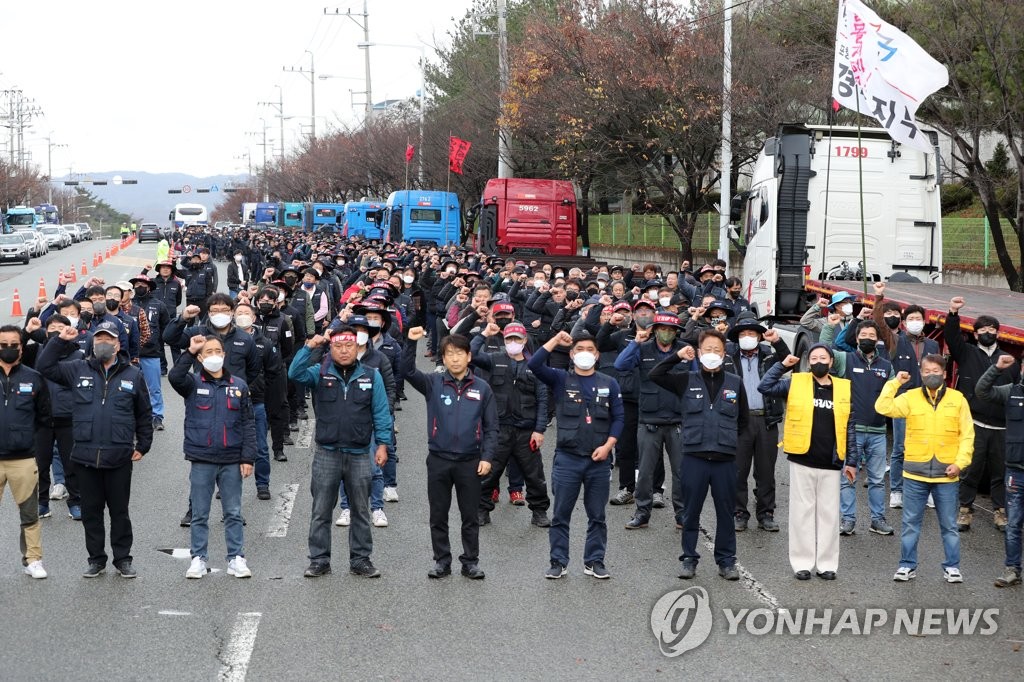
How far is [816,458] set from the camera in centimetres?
946

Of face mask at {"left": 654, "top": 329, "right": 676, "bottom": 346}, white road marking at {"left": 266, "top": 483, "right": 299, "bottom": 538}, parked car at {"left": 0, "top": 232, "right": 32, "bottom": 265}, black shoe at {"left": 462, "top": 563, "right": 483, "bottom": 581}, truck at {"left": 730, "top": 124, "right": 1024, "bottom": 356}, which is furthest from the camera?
parked car at {"left": 0, "top": 232, "right": 32, "bottom": 265}

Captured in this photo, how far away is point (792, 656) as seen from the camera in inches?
295

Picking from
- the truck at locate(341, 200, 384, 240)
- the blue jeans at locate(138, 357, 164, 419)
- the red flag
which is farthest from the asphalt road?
the truck at locate(341, 200, 384, 240)

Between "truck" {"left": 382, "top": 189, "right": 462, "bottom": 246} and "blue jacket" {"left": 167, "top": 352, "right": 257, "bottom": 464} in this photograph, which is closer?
"blue jacket" {"left": 167, "top": 352, "right": 257, "bottom": 464}

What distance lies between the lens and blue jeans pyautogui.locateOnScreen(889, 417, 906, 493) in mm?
11266

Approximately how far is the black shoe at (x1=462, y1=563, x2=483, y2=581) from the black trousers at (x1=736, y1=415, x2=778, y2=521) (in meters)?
2.74

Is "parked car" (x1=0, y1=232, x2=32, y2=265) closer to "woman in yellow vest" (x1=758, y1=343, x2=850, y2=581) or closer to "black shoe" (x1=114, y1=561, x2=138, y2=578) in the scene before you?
"black shoe" (x1=114, y1=561, x2=138, y2=578)

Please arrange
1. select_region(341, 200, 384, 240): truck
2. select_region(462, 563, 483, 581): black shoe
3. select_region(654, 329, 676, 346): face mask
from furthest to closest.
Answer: select_region(341, 200, 384, 240): truck < select_region(654, 329, 676, 346): face mask < select_region(462, 563, 483, 581): black shoe

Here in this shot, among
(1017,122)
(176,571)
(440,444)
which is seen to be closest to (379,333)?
(440,444)

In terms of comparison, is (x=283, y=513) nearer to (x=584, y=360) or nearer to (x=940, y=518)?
(x=584, y=360)

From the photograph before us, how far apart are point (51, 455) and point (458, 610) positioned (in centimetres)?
431

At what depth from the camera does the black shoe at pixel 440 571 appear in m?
9.11

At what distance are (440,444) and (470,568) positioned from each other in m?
0.91

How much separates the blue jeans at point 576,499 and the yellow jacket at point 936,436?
7.32ft
